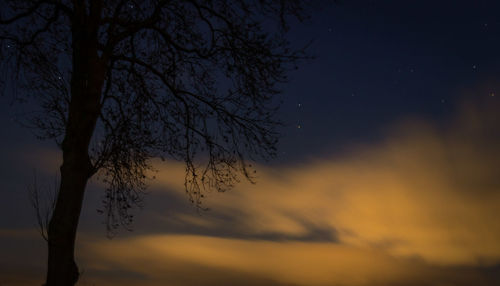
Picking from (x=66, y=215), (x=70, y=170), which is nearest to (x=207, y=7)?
(x=70, y=170)

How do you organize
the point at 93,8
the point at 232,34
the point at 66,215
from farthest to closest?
the point at 232,34, the point at 93,8, the point at 66,215

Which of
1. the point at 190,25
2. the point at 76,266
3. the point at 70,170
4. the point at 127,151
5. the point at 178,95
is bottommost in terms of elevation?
the point at 76,266

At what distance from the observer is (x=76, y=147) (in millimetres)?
8227

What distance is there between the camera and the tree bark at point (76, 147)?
7906 mm

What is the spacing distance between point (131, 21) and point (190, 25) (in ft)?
3.79

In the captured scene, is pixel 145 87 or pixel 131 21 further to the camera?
pixel 145 87

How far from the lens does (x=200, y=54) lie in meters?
9.53

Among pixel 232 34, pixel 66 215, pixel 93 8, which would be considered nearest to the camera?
pixel 66 215

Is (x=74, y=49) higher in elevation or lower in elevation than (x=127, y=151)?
higher

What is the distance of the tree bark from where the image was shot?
791 cm

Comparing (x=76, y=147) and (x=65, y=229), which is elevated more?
(x=76, y=147)

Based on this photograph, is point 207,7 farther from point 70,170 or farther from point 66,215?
point 66,215

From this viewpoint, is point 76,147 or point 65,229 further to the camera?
point 76,147

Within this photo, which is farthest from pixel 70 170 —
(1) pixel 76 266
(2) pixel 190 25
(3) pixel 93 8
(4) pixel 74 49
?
(2) pixel 190 25
